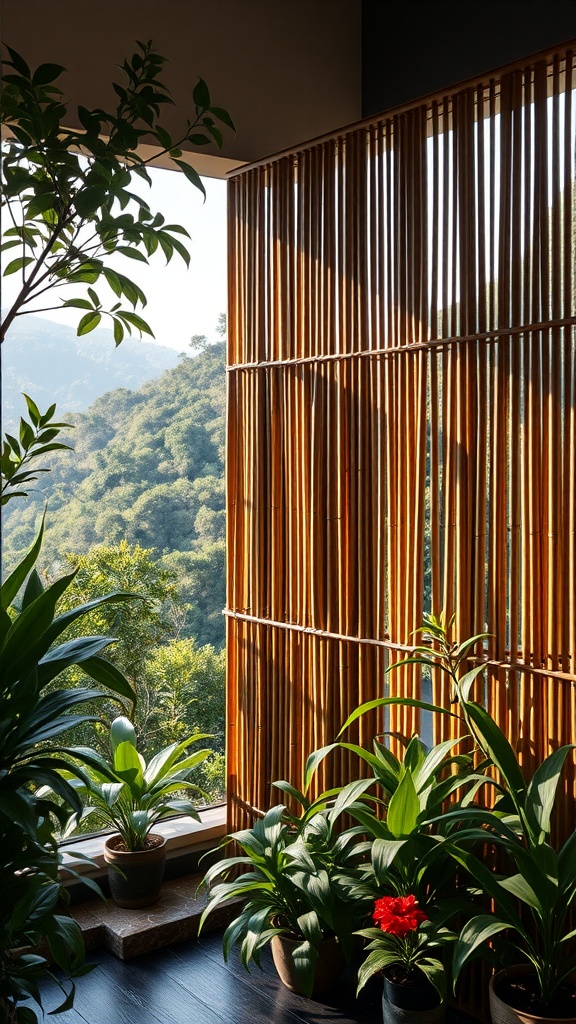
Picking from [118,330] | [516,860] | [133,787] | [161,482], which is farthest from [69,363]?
[516,860]

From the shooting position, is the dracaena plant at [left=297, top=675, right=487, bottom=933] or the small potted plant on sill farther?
the dracaena plant at [left=297, top=675, right=487, bottom=933]

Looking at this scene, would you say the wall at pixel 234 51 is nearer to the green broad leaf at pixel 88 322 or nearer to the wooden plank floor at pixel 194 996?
the green broad leaf at pixel 88 322

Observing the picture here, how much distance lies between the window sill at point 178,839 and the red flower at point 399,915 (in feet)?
3.71

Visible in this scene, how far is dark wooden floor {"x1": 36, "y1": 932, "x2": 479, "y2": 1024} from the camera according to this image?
2.67m

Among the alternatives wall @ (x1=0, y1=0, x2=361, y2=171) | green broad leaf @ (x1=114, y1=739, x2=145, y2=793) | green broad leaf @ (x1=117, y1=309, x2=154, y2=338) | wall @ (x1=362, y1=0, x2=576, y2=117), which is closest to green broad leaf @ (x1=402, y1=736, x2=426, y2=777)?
green broad leaf @ (x1=114, y1=739, x2=145, y2=793)

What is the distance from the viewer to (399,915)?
240cm

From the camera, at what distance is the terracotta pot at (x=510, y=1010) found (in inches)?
87.4

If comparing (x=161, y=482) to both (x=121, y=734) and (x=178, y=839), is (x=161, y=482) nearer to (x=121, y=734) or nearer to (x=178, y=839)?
(x=121, y=734)

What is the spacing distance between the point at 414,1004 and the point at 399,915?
27 centimetres

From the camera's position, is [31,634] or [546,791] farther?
[546,791]

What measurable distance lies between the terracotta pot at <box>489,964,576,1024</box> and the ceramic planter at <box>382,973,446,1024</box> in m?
0.15

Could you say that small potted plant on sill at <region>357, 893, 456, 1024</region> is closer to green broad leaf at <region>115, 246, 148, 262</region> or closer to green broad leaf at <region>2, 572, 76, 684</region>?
green broad leaf at <region>2, 572, 76, 684</region>

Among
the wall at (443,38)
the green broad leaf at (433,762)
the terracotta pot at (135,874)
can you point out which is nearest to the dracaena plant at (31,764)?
the green broad leaf at (433,762)

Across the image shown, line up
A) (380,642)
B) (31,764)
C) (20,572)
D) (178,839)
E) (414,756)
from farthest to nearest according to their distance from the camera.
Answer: (178,839) → (380,642) → (414,756) → (20,572) → (31,764)
